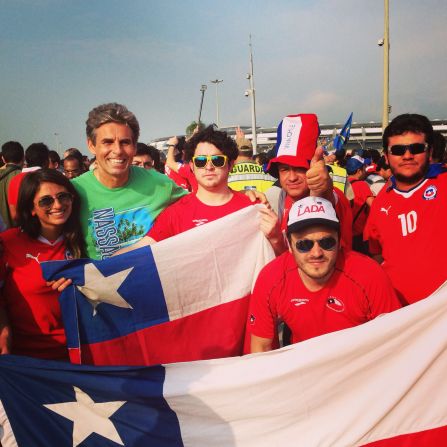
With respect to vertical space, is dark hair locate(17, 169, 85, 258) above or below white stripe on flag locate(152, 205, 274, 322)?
above

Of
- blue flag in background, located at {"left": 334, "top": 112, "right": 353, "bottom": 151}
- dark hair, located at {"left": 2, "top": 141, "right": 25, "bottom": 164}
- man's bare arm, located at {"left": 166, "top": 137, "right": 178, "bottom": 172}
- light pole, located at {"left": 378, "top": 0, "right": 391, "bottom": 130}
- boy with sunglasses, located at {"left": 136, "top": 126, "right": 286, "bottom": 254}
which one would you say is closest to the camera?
boy with sunglasses, located at {"left": 136, "top": 126, "right": 286, "bottom": 254}

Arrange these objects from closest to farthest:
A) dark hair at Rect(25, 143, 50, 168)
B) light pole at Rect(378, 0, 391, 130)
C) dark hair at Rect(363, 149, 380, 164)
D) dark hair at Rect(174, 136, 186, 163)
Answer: dark hair at Rect(25, 143, 50, 168) < dark hair at Rect(174, 136, 186, 163) < dark hair at Rect(363, 149, 380, 164) < light pole at Rect(378, 0, 391, 130)

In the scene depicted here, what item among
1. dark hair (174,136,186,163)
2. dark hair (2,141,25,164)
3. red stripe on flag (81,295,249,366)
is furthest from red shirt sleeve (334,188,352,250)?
dark hair (2,141,25,164)

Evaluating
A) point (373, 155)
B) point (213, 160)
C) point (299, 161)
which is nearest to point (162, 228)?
point (213, 160)

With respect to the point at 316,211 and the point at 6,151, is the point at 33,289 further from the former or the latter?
the point at 6,151

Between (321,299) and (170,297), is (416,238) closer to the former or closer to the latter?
(321,299)

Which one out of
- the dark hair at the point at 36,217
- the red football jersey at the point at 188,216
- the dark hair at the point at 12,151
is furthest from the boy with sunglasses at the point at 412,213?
the dark hair at the point at 12,151

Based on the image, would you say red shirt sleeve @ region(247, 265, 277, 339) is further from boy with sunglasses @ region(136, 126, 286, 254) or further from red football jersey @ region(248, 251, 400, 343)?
boy with sunglasses @ region(136, 126, 286, 254)

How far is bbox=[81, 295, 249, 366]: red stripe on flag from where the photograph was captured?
9.76 ft

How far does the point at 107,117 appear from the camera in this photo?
10.5 feet

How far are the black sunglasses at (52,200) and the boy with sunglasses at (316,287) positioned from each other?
4.72 ft

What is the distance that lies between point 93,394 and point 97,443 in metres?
0.29

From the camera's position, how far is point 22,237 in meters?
2.82

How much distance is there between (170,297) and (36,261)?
0.94 m
